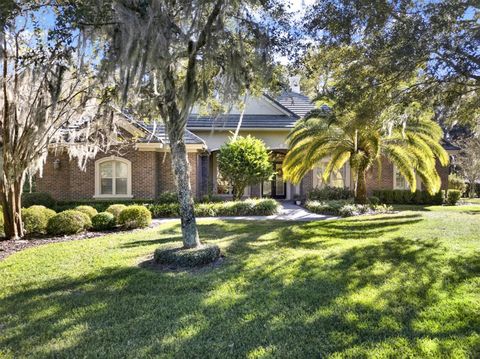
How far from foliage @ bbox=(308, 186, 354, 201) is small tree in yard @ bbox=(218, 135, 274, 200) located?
12.3 ft

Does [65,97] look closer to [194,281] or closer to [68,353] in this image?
[194,281]

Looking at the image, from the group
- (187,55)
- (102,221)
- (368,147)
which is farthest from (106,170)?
(187,55)

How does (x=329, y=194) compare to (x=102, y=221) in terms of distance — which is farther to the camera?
(x=329, y=194)

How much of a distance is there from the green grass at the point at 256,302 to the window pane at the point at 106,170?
8.92 metres

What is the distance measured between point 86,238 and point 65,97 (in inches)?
154

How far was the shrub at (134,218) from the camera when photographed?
40.2ft

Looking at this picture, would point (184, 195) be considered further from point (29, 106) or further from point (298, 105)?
point (298, 105)

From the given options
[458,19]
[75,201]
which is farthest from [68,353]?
[75,201]

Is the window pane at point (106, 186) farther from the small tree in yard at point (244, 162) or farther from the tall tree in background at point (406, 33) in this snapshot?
the tall tree in background at point (406, 33)

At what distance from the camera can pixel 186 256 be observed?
704 cm

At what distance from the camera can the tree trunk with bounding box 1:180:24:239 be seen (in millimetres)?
10266

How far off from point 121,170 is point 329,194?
417 inches

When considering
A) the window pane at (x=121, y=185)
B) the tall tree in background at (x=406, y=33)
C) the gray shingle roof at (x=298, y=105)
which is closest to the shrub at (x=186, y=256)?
the tall tree in background at (x=406, y=33)

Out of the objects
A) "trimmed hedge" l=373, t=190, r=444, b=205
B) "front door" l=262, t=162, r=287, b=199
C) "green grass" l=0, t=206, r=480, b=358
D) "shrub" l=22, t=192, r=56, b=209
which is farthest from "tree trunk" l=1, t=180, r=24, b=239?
"trimmed hedge" l=373, t=190, r=444, b=205
